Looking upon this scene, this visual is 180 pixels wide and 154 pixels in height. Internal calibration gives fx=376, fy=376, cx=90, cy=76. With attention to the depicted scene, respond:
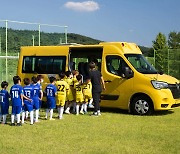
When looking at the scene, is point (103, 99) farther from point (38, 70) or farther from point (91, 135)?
point (91, 135)

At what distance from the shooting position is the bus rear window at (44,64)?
45.1 feet

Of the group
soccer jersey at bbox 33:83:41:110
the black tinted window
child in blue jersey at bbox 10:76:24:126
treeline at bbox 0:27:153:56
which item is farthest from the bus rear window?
treeline at bbox 0:27:153:56

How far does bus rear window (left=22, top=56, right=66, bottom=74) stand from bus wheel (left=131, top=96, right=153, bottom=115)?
305 cm

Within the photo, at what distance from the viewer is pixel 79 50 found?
45.1ft

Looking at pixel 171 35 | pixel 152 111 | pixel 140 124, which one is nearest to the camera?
pixel 140 124

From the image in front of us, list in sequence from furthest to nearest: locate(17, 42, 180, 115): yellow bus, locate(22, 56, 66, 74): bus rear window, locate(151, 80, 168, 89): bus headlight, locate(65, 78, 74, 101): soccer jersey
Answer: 1. locate(22, 56, 66, 74): bus rear window
2. locate(65, 78, 74, 101): soccer jersey
3. locate(17, 42, 180, 115): yellow bus
4. locate(151, 80, 168, 89): bus headlight

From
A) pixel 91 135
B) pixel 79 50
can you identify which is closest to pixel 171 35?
pixel 79 50

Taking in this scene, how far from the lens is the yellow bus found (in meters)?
12.0

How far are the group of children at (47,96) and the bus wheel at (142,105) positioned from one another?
1.57 m

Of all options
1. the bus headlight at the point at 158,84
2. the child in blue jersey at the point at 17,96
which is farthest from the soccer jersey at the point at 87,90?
the child in blue jersey at the point at 17,96

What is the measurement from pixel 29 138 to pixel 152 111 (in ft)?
16.6

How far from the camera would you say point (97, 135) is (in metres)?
8.94

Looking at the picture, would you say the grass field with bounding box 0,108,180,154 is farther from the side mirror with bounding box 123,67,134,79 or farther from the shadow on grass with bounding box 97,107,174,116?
the side mirror with bounding box 123,67,134,79

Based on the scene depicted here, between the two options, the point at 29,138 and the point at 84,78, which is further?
the point at 84,78
